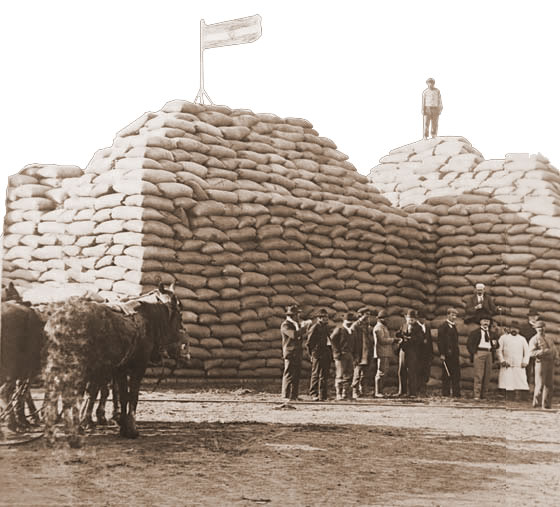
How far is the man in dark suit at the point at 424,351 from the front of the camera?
5.60 meters

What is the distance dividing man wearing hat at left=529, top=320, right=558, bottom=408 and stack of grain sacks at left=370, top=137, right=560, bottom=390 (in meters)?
0.08

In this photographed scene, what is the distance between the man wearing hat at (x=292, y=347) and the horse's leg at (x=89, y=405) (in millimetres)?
1073

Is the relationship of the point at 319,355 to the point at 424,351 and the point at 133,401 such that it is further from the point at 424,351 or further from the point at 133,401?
the point at 133,401

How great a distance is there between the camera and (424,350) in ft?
18.4

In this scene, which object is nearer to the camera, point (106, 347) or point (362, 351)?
point (106, 347)

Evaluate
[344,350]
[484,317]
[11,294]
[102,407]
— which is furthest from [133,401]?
[484,317]

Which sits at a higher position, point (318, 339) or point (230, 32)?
point (230, 32)

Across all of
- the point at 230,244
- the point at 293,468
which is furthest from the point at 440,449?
the point at 230,244

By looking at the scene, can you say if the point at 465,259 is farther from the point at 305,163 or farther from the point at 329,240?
the point at 305,163

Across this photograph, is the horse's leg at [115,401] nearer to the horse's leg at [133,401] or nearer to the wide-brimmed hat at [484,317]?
the horse's leg at [133,401]

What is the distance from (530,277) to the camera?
572 cm

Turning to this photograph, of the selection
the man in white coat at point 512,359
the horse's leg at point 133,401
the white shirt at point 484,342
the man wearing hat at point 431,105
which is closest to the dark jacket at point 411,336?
the white shirt at point 484,342

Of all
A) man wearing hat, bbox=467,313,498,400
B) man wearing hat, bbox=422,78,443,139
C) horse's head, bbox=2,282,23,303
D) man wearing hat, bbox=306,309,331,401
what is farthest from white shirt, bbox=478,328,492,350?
horse's head, bbox=2,282,23,303

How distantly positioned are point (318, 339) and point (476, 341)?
36.3 inches
